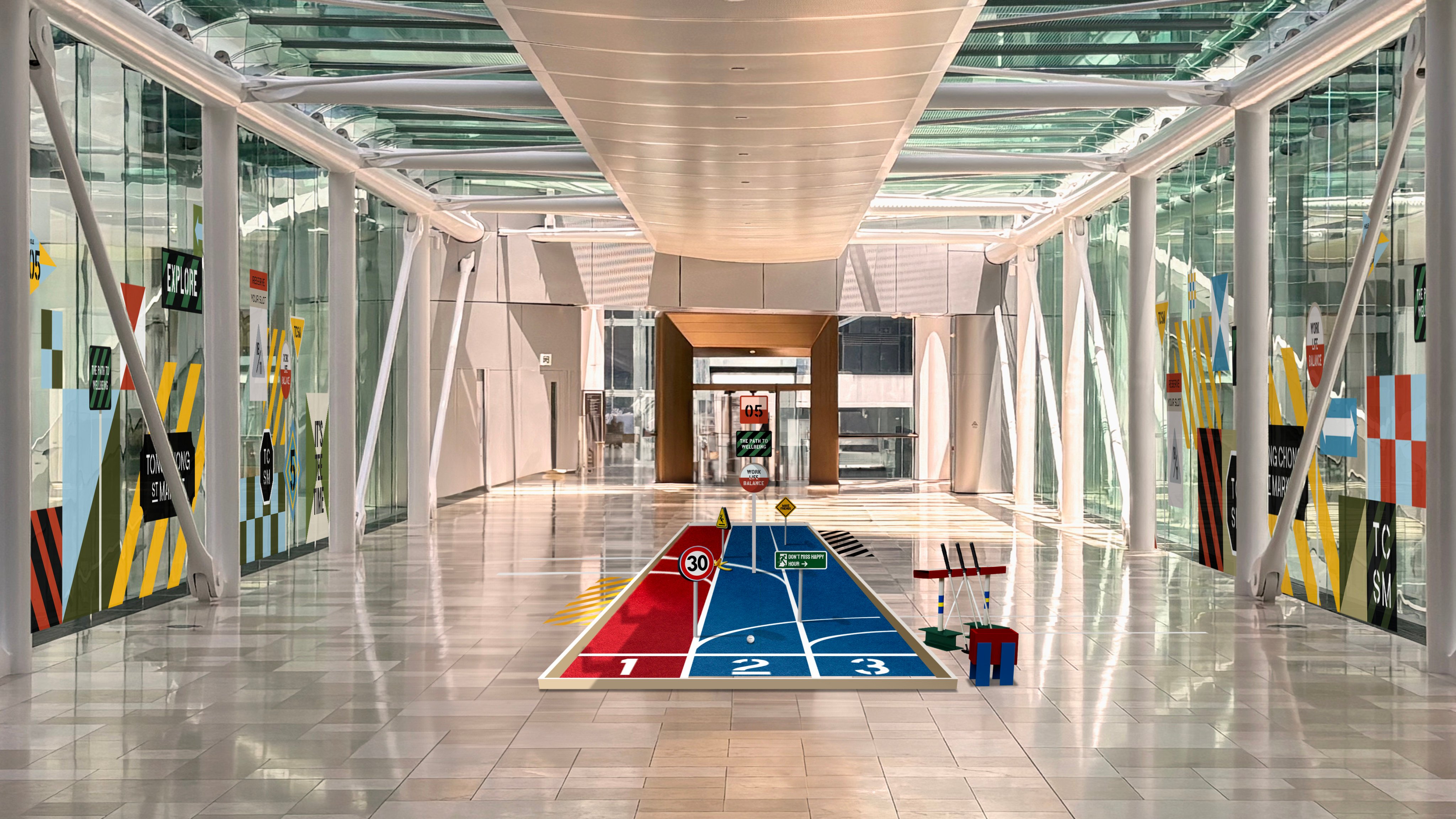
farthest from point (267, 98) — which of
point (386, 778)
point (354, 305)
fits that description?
point (386, 778)

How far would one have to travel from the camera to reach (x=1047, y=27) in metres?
9.56

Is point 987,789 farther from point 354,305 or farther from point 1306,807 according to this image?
point 354,305

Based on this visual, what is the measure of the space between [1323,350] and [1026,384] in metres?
10.2

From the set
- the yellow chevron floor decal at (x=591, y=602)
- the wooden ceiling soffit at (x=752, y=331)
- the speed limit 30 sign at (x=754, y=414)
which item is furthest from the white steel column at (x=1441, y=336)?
the wooden ceiling soffit at (x=752, y=331)

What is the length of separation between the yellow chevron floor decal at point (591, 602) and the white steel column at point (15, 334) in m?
3.28

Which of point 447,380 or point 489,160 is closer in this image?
point 489,160

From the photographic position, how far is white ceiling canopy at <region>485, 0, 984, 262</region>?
249 inches

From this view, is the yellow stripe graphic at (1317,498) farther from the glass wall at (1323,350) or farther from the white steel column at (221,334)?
the white steel column at (221,334)

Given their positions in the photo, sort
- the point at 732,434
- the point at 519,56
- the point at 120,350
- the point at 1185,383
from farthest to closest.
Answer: the point at 732,434 < the point at 1185,383 < the point at 519,56 < the point at 120,350

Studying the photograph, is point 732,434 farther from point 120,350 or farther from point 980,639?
point 980,639

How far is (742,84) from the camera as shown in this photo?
7738 mm

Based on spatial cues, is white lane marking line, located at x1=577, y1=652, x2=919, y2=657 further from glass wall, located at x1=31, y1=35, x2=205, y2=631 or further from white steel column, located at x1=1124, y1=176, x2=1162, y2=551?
white steel column, located at x1=1124, y1=176, x2=1162, y2=551

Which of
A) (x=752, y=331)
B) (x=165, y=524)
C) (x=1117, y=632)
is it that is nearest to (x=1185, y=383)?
(x=1117, y=632)

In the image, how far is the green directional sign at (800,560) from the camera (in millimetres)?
7660
